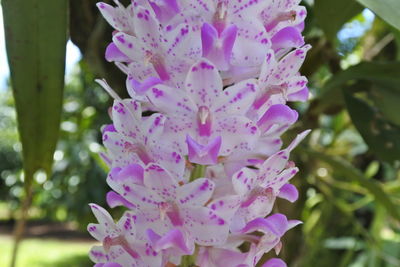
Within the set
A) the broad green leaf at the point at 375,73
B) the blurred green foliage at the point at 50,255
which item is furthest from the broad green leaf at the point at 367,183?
the blurred green foliage at the point at 50,255

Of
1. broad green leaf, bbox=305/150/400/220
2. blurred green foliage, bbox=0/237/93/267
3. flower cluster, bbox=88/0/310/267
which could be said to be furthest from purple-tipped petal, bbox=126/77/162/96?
blurred green foliage, bbox=0/237/93/267

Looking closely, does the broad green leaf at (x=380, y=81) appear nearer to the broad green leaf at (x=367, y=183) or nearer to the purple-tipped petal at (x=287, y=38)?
the broad green leaf at (x=367, y=183)

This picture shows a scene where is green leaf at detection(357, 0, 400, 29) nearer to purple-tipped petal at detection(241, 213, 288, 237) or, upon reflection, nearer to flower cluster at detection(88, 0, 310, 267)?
flower cluster at detection(88, 0, 310, 267)

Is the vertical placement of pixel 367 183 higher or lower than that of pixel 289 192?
lower

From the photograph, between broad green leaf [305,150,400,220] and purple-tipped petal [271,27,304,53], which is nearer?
purple-tipped petal [271,27,304,53]

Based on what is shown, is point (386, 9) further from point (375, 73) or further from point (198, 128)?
point (375, 73)

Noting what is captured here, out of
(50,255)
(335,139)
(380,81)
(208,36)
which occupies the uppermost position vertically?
(208,36)

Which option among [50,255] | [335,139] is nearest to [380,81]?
[335,139]
